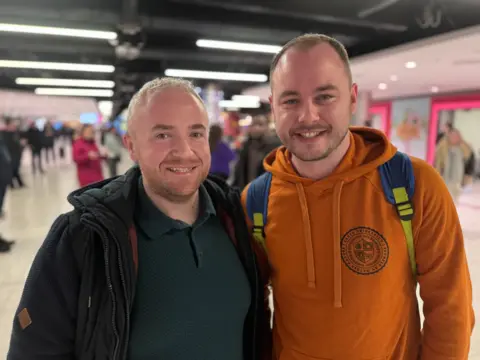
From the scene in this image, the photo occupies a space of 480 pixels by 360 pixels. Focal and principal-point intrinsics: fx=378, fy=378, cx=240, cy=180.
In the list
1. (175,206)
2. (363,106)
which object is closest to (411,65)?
(363,106)

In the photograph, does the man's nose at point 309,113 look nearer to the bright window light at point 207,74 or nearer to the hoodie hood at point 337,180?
the hoodie hood at point 337,180

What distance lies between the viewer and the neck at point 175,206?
1.19 meters

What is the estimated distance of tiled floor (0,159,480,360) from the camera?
331 cm

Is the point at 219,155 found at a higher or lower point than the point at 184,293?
higher

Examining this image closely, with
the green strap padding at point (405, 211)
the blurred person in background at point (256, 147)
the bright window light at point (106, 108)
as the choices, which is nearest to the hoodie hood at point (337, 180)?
the green strap padding at point (405, 211)

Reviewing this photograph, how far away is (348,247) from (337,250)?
4cm

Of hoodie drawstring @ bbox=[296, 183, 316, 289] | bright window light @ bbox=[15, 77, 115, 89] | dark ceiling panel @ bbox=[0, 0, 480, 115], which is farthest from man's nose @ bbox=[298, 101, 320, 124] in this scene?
bright window light @ bbox=[15, 77, 115, 89]

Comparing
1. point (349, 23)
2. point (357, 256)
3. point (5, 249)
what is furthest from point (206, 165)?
point (349, 23)

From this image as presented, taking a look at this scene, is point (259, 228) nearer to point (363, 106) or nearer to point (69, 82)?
point (363, 106)

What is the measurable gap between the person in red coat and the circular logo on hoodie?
4891mm

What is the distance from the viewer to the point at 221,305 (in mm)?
1147

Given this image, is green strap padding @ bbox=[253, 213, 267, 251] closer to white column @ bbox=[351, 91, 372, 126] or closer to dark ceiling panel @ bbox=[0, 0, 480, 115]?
dark ceiling panel @ bbox=[0, 0, 480, 115]

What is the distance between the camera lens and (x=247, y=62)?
13125mm

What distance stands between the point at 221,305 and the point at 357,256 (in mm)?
444
